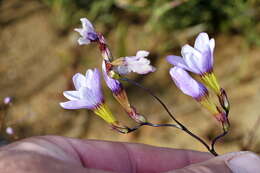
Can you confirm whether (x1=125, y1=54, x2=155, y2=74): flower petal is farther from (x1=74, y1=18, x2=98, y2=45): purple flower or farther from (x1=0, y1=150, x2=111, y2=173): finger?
(x1=0, y1=150, x2=111, y2=173): finger

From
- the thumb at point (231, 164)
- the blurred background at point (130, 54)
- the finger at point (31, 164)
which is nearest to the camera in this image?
the finger at point (31, 164)

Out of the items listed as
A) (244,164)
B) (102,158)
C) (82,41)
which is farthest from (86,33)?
(244,164)

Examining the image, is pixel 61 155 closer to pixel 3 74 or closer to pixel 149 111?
pixel 149 111

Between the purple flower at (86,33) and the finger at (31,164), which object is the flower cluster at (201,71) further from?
the finger at (31,164)

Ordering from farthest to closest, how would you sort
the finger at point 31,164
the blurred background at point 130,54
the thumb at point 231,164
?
the blurred background at point 130,54, the thumb at point 231,164, the finger at point 31,164

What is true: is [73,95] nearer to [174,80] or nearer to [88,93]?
[88,93]

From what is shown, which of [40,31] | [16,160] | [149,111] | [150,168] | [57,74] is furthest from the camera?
[40,31]

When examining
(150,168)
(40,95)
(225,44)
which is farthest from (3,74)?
(150,168)

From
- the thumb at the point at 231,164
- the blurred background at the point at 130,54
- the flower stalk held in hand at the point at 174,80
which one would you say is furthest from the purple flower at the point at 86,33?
the blurred background at the point at 130,54
